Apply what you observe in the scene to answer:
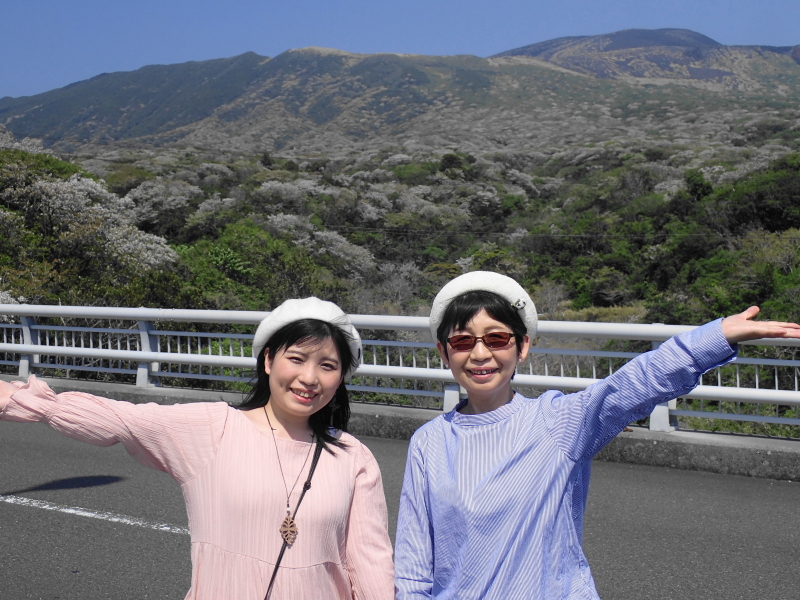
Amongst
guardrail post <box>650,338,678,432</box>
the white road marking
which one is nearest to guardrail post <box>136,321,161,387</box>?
the white road marking

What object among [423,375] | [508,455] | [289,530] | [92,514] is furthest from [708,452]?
[289,530]

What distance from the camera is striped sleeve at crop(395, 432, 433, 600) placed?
78.2 inches

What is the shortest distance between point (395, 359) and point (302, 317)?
5.55m

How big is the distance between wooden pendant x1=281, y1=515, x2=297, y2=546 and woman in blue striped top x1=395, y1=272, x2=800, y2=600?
0.87 feet

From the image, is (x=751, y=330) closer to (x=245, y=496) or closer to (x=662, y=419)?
(x=245, y=496)

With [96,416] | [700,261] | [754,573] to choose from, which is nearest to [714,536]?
[754,573]

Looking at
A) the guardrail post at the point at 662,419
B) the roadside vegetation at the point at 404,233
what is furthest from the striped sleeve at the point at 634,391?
the roadside vegetation at the point at 404,233

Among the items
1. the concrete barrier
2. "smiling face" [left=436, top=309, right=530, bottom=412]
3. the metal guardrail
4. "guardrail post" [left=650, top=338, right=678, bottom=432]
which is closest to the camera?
"smiling face" [left=436, top=309, right=530, bottom=412]

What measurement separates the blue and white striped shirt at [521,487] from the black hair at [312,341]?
1.11 feet

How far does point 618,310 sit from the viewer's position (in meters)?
27.8

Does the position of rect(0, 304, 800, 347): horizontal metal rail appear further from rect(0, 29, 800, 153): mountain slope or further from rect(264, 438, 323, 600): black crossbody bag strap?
rect(0, 29, 800, 153): mountain slope

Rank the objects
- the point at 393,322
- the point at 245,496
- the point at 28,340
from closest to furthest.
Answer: the point at 245,496
the point at 393,322
the point at 28,340

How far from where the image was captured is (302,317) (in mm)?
2203

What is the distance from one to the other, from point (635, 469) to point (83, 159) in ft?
231
